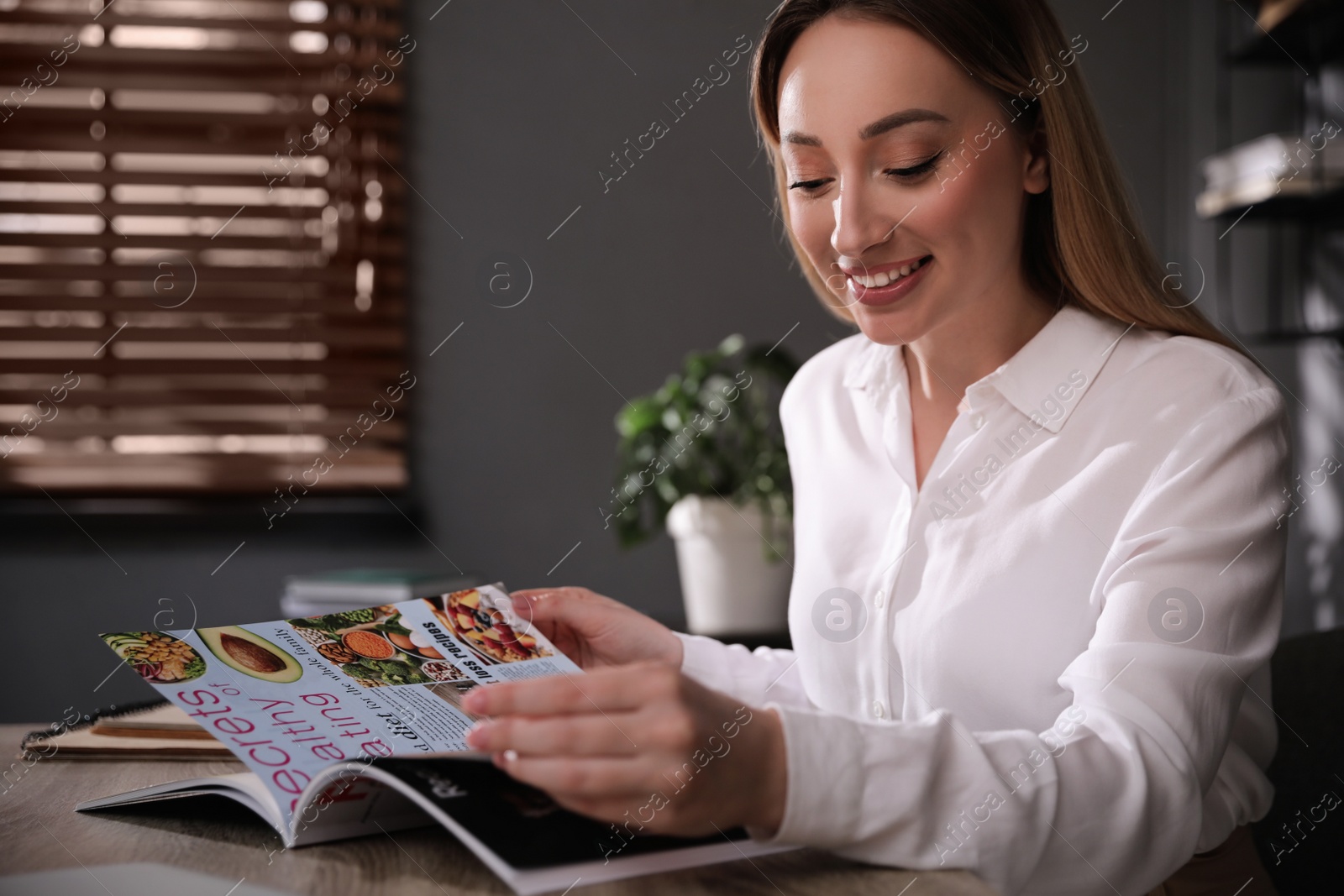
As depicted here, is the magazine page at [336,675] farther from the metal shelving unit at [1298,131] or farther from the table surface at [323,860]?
the metal shelving unit at [1298,131]

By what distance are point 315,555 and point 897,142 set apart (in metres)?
1.82

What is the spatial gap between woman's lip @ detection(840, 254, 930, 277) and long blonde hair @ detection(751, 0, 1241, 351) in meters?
0.14

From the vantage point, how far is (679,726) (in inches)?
20.2

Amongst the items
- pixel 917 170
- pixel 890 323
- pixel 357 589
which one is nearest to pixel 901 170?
pixel 917 170

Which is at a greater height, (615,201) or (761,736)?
(615,201)

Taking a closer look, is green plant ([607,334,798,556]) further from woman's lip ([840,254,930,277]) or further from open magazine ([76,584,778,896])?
open magazine ([76,584,778,896])

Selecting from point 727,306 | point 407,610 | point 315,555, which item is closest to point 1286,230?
point 727,306

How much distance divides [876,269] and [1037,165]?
190 mm

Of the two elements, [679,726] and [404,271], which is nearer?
[679,726]

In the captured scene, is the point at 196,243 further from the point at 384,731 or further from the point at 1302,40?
the point at 1302,40

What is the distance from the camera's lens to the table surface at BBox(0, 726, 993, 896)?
56 cm

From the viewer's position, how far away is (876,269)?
103cm

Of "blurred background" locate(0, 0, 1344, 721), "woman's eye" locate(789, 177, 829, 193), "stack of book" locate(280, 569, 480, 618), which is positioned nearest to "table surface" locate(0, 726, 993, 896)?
"woman's eye" locate(789, 177, 829, 193)

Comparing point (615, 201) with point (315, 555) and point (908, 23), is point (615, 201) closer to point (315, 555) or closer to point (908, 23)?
point (315, 555)
